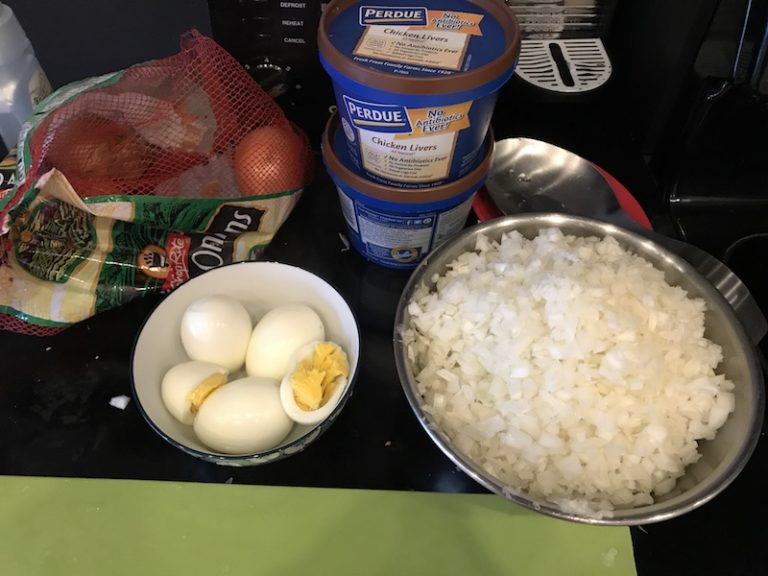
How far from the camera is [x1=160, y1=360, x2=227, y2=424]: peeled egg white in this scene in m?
Answer: 0.66

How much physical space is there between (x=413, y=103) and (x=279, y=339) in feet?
0.93

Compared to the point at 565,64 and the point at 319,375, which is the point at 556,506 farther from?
the point at 565,64

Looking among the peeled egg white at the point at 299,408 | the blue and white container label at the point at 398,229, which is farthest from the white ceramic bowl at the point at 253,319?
the blue and white container label at the point at 398,229

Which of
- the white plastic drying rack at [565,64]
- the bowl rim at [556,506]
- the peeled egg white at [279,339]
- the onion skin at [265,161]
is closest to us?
the bowl rim at [556,506]

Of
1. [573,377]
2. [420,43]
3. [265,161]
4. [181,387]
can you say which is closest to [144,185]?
[265,161]

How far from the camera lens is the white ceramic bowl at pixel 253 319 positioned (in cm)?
64

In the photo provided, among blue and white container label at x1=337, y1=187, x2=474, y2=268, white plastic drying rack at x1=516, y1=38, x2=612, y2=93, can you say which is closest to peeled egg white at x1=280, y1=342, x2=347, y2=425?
blue and white container label at x1=337, y1=187, x2=474, y2=268

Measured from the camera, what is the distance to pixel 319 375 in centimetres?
65

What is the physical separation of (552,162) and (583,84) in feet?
0.46

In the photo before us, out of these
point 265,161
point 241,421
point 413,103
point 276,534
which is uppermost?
point 413,103

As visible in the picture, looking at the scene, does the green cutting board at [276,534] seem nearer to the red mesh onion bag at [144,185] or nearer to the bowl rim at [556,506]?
the bowl rim at [556,506]

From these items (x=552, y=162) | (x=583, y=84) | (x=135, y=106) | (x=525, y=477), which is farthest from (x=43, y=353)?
(x=583, y=84)

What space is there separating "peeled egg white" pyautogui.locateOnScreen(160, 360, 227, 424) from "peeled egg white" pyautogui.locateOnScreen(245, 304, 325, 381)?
0.17 feet

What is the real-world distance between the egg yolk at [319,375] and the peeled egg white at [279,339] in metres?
0.03
